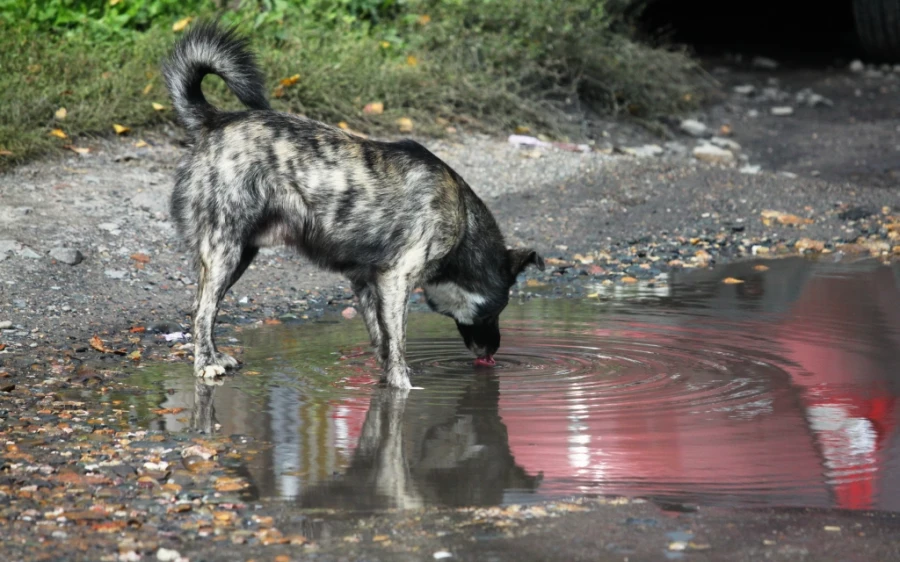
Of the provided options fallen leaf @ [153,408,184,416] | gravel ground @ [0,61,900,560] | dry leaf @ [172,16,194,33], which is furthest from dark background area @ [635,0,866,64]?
fallen leaf @ [153,408,184,416]

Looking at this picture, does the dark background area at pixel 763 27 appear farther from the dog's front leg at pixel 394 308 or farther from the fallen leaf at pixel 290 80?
the dog's front leg at pixel 394 308

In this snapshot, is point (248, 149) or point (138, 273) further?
point (138, 273)

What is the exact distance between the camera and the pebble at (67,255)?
812 cm

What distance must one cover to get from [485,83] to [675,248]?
143 inches

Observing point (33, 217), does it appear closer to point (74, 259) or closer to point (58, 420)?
point (74, 259)

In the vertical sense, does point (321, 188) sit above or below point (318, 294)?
above

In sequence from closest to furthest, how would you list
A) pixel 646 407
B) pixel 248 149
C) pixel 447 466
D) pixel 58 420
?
pixel 447 466 < pixel 58 420 < pixel 646 407 < pixel 248 149

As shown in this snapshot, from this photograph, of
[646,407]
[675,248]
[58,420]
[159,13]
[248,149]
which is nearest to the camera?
[58,420]

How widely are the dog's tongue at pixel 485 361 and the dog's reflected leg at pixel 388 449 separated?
2.17 feet

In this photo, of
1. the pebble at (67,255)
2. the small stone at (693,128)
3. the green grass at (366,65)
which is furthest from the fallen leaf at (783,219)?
the pebble at (67,255)

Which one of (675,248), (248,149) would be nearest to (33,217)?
(248,149)

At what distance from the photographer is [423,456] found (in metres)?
4.97

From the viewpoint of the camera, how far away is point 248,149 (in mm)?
6195

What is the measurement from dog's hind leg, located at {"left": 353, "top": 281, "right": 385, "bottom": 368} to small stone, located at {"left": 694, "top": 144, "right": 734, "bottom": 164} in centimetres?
662
